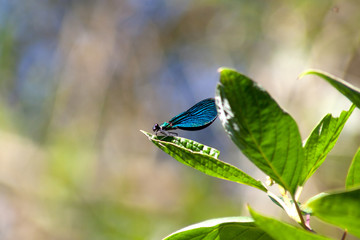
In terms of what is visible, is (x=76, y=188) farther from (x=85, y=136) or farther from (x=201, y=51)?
(x=201, y=51)

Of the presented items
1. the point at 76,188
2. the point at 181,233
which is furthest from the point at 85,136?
the point at 181,233

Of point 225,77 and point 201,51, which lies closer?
point 225,77

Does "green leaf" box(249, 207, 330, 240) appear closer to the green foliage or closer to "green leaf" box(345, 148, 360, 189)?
the green foliage

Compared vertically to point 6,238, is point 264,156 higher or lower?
lower

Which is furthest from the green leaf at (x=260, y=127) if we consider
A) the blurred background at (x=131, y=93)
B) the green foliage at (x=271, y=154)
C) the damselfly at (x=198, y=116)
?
the blurred background at (x=131, y=93)

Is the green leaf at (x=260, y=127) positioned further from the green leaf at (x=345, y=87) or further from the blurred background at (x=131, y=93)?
the blurred background at (x=131, y=93)

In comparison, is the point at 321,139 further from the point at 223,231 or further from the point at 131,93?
the point at 131,93
